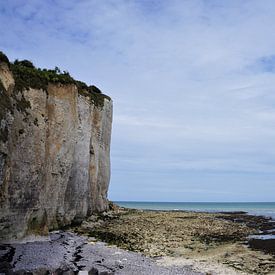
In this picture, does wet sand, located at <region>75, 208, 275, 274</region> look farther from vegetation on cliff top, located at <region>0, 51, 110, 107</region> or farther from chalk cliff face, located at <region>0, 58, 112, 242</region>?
vegetation on cliff top, located at <region>0, 51, 110, 107</region>

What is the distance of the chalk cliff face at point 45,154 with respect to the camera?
21.9m

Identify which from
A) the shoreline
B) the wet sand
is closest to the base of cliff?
the shoreline

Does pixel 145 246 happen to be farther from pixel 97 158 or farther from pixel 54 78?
pixel 97 158

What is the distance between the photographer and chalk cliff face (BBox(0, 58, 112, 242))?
21859mm

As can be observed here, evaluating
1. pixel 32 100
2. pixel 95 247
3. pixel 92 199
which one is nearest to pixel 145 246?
pixel 95 247

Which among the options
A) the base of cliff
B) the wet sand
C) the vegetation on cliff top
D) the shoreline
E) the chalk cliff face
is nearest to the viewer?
the base of cliff

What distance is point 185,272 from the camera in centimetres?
1870

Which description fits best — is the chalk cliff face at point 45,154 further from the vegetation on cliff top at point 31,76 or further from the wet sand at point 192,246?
the wet sand at point 192,246

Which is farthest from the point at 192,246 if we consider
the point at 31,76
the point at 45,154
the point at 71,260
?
the point at 31,76

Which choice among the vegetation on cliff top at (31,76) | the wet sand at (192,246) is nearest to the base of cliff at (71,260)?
the wet sand at (192,246)

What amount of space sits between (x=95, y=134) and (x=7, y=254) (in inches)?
848

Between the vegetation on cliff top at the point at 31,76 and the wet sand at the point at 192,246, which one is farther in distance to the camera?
the vegetation on cliff top at the point at 31,76

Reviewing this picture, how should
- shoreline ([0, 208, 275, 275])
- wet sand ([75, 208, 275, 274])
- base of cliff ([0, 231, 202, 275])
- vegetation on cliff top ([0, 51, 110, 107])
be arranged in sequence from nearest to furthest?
base of cliff ([0, 231, 202, 275]), shoreline ([0, 208, 275, 275]), wet sand ([75, 208, 275, 274]), vegetation on cliff top ([0, 51, 110, 107])

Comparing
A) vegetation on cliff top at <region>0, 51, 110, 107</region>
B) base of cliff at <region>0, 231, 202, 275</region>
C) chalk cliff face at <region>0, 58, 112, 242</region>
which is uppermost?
vegetation on cliff top at <region>0, 51, 110, 107</region>
